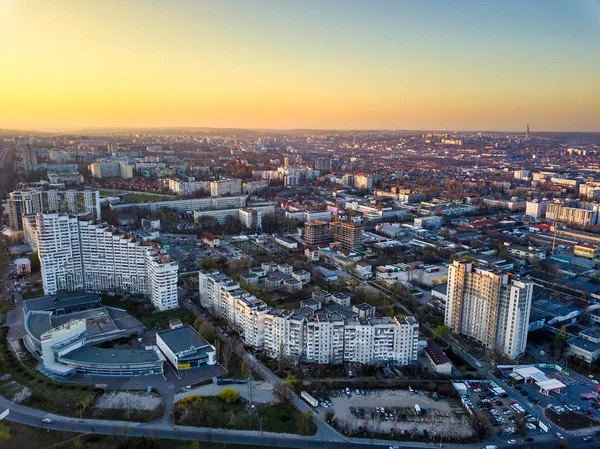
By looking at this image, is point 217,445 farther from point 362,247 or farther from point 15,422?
point 362,247

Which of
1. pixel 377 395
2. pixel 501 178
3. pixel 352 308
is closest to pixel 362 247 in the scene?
pixel 352 308

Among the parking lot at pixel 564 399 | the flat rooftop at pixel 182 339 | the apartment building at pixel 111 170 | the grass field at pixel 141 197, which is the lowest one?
the parking lot at pixel 564 399

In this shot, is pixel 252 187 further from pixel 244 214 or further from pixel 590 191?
pixel 590 191

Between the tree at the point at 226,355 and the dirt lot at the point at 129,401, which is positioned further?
the tree at the point at 226,355

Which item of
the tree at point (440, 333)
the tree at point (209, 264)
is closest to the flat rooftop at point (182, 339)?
the tree at point (209, 264)

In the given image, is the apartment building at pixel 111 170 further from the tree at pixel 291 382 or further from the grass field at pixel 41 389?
the tree at pixel 291 382

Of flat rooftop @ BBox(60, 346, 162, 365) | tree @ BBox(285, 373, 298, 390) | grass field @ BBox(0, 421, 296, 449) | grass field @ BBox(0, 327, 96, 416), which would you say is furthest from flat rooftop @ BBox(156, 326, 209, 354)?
grass field @ BBox(0, 421, 296, 449)
